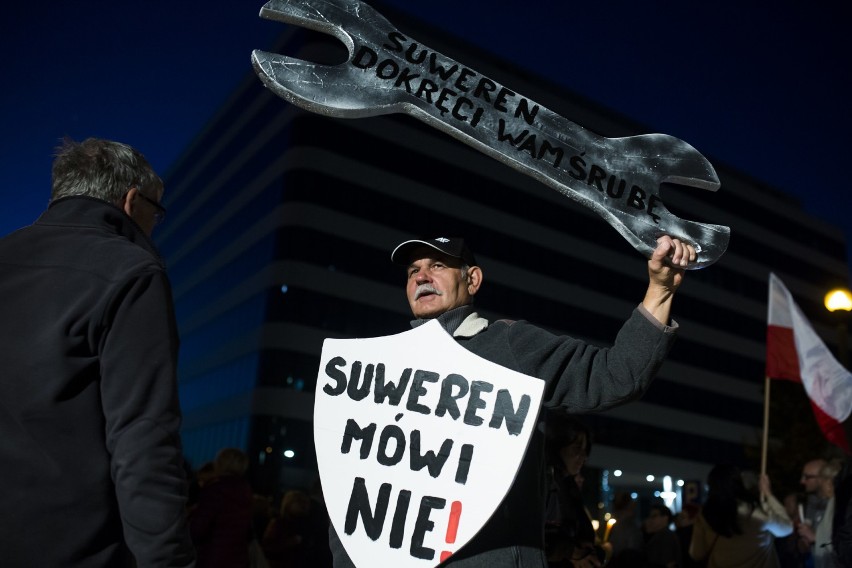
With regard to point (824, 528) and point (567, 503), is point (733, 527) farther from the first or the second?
point (567, 503)

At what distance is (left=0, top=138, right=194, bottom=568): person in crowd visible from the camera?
1.73m

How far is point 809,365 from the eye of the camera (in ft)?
25.9

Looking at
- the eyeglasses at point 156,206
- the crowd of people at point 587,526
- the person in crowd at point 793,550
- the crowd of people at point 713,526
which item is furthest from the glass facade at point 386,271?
the eyeglasses at point 156,206

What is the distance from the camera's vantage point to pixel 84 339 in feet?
6.17

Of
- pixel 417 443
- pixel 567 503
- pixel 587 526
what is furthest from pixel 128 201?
pixel 587 526

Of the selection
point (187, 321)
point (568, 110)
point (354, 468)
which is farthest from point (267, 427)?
point (354, 468)

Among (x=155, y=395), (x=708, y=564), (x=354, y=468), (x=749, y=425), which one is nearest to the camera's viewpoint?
(x=155, y=395)

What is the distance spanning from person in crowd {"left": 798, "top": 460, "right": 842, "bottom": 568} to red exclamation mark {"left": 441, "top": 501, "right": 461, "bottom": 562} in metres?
3.59

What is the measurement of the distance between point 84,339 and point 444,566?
4.00 ft

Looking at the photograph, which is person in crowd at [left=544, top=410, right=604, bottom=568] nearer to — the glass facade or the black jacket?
the black jacket

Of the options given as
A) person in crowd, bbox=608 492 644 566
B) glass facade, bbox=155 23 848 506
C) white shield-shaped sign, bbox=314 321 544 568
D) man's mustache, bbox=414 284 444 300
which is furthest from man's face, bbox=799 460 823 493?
glass facade, bbox=155 23 848 506

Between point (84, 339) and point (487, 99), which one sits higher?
point (487, 99)

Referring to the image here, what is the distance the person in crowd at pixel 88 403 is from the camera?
68.2 inches

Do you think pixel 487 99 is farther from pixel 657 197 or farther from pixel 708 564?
pixel 708 564
